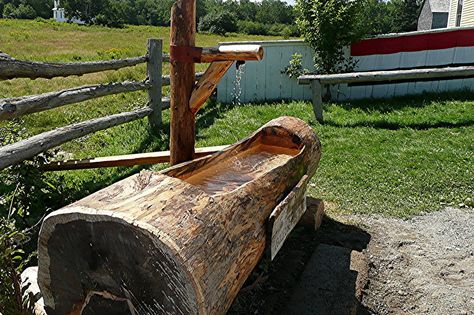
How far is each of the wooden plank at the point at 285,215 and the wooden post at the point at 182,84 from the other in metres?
0.93

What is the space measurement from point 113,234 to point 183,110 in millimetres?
1741

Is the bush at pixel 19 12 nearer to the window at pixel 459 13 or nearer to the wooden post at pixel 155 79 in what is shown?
the window at pixel 459 13

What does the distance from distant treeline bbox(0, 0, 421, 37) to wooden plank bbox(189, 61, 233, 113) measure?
40710mm

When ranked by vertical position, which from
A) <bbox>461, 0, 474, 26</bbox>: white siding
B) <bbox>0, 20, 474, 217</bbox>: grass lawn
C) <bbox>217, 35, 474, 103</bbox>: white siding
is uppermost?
<bbox>461, 0, 474, 26</bbox>: white siding

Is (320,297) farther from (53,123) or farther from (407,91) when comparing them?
(407,91)

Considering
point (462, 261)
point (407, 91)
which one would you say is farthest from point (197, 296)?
point (407, 91)

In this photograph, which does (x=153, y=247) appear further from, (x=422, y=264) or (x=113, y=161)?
(x=113, y=161)

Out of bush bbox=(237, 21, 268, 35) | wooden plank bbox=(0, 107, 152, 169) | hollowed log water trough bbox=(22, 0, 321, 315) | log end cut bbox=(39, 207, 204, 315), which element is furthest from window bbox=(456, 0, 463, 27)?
bush bbox=(237, 21, 268, 35)

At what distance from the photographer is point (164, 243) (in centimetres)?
185

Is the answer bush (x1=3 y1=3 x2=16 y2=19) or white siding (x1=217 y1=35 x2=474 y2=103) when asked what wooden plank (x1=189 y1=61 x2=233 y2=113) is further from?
bush (x1=3 y1=3 x2=16 y2=19)

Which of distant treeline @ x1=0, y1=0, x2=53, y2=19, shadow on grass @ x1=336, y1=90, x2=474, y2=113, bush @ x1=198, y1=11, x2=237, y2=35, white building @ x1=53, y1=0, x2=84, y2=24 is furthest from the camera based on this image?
white building @ x1=53, y1=0, x2=84, y2=24

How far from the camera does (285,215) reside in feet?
9.84

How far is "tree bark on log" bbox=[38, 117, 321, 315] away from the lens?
1892 mm

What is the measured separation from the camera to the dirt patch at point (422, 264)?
3.32 meters
